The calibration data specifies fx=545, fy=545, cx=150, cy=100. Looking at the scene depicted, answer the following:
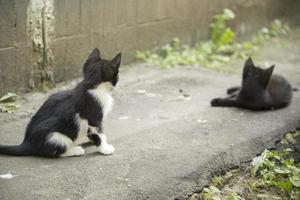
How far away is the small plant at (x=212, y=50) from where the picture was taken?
25.9ft

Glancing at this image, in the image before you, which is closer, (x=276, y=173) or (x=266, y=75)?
(x=276, y=173)

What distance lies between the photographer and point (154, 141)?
16.8ft

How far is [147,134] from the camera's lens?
527 cm

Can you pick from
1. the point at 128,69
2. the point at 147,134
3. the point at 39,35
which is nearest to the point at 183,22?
the point at 128,69

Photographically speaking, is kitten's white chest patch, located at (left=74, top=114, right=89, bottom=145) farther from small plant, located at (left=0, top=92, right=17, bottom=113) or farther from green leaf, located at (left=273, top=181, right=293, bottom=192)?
green leaf, located at (left=273, top=181, right=293, bottom=192)

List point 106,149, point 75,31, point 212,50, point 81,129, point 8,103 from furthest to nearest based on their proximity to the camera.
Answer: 1. point 212,50
2. point 75,31
3. point 8,103
4. point 106,149
5. point 81,129

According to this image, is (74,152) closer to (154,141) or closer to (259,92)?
(154,141)

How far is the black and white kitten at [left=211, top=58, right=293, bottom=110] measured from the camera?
6129 millimetres

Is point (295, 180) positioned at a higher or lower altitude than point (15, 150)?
lower

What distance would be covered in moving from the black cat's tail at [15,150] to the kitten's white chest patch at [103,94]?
71 cm

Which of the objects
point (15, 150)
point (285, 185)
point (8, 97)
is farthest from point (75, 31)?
point (285, 185)

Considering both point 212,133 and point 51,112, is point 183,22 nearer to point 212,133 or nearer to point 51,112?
point 212,133

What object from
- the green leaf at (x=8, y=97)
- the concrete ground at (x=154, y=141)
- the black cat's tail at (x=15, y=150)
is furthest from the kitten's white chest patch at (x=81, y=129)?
the green leaf at (x=8, y=97)

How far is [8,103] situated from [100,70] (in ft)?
5.21
